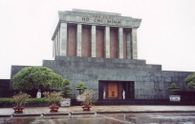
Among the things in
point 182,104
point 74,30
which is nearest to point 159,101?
point 182,104

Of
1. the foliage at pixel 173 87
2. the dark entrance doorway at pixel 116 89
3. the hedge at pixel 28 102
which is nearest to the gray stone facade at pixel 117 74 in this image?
the dark entrance doorway at pixel 116 89

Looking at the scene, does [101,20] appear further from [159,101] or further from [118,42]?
[159,101]

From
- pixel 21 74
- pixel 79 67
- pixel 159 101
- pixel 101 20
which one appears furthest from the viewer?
pixel 101 20

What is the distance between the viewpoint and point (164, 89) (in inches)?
1352

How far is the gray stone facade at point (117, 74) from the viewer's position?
32.4m

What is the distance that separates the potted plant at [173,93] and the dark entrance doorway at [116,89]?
14.9ft

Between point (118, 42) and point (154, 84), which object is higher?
point (118, 42)

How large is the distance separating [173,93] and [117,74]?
6.91 meters

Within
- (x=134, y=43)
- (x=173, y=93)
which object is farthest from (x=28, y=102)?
(x=134, y=43)

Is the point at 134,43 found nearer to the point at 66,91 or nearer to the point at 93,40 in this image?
the point at 93,40

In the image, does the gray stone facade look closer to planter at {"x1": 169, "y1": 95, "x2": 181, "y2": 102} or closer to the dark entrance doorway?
the dark entrance doorway

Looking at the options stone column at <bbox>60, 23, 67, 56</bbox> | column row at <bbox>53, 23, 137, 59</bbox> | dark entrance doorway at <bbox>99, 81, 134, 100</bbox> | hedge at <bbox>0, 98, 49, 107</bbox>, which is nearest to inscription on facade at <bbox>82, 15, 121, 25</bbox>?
column row at <bbox>53, 23, 137, 59</bbox>

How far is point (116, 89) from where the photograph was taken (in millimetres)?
36031

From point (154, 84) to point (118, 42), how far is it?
11027mm
